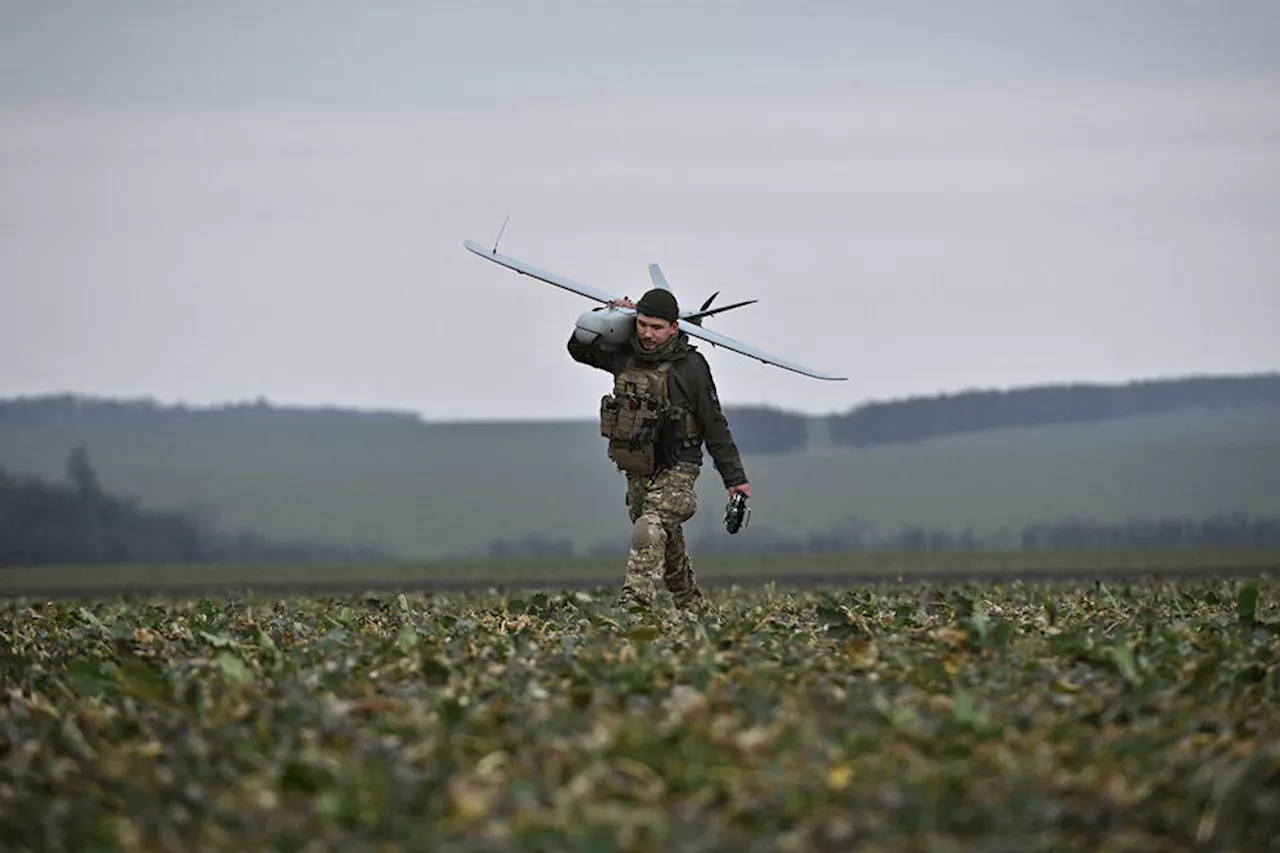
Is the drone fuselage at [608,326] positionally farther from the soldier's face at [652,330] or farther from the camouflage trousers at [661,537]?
the camouflage trousers at [661,537]

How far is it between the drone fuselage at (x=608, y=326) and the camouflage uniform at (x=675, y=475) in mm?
112

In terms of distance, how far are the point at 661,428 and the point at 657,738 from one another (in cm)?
764

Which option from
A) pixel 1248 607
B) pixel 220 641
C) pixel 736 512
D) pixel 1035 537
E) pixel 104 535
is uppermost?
pixel 1035 537

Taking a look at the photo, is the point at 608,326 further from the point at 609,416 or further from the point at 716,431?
the point at 716,431

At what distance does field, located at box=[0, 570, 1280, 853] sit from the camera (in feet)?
29.5

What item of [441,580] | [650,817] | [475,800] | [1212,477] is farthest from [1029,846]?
[1212,477]

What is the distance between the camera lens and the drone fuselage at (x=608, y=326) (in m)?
17.6

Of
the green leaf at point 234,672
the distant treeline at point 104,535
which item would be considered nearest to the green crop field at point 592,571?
the distant treeline at point 104,535

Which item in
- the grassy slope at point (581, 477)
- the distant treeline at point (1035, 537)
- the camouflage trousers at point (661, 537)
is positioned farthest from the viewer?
the grassy slope at point (581, 477)

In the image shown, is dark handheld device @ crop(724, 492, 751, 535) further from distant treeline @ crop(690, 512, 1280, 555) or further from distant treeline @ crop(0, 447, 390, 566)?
distant treeline @ crop(690, 512, 1280, 555)

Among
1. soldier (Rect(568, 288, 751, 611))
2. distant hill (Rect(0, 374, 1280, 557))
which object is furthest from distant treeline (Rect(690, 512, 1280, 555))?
soldier (Rect(568, 288, 751, 611))

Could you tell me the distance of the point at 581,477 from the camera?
214 feet

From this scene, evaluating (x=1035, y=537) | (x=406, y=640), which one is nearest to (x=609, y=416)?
(x=406, y=640)

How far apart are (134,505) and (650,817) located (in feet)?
135
